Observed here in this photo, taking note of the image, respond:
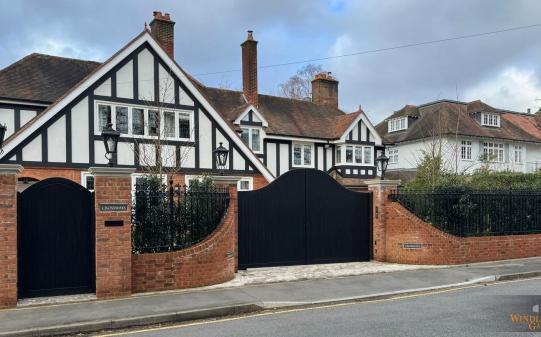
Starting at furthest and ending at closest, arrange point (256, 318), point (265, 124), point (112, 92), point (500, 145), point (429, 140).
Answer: point (500, 145), point (429, 140), point (265, 124), point (112, 92), point (256, 318)

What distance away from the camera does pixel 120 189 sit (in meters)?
9.33

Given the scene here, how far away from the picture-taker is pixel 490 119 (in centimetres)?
4109

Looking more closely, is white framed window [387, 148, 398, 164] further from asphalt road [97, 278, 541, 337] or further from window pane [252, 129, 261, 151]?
asphalt road [97, 278, 541, 337]

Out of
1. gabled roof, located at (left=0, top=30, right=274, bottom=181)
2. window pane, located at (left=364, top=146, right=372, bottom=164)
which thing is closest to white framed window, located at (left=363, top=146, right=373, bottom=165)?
window pane, located at (left=364, top=146, right=372, bottom=164)

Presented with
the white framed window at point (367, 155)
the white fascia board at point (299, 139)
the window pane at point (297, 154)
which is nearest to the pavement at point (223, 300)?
the white fascia board at point (299, 139)

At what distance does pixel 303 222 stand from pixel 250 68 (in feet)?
59.9

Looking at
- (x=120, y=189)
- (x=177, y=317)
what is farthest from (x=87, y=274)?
(x=177, y=317)

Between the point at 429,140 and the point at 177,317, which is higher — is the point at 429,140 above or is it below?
above

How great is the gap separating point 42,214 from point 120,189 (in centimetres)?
147

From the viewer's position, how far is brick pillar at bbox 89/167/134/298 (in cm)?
910

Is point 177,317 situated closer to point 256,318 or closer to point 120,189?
point 256,318

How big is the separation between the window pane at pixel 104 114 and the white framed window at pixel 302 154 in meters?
12.3

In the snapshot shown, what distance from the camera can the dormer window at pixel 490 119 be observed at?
40.8 metres

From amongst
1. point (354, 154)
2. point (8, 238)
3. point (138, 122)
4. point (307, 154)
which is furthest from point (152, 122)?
point (354, 154)
